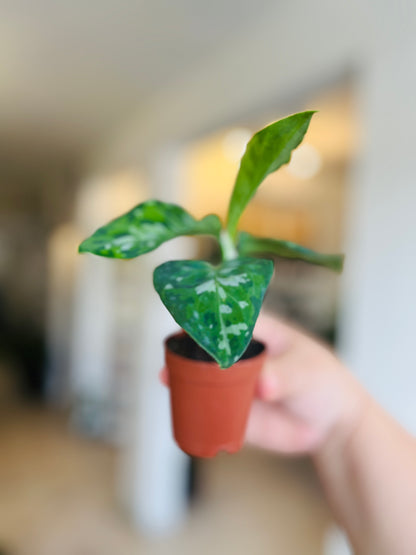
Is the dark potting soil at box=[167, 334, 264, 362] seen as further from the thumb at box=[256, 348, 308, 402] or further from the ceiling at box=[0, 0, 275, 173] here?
the ceiling at box=[0, 0, 275, 173]

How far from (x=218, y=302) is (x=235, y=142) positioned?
226 cm

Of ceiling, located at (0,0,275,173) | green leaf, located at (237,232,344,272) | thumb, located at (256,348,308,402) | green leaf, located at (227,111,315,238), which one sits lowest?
thumb, located at (256,348,308,402)

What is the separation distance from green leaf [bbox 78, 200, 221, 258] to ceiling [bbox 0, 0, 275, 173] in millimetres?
1138

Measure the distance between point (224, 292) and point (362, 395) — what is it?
13.8 inches

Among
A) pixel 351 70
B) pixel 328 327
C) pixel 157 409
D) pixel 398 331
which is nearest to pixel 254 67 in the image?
pixel 351 70

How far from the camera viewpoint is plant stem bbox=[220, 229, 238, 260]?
1.32 ft

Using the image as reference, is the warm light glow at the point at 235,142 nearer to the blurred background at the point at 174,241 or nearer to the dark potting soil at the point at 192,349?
the blurred background at the point at 174,241

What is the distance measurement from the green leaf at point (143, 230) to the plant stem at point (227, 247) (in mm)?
11

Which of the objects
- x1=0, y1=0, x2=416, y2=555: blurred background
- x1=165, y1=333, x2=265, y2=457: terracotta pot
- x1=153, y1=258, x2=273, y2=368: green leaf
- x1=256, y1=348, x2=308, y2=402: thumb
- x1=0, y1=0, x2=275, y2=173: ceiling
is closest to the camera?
x1=153, y1=258, x2=273, y2=368: green leaf

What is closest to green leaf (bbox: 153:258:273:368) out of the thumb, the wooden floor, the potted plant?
the potted plant

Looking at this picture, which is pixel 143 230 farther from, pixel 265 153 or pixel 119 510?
pixel 119 510

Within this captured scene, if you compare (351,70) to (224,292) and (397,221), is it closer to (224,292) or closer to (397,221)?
(397,221)

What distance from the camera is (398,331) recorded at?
0.90 meters

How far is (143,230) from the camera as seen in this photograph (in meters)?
0.35
